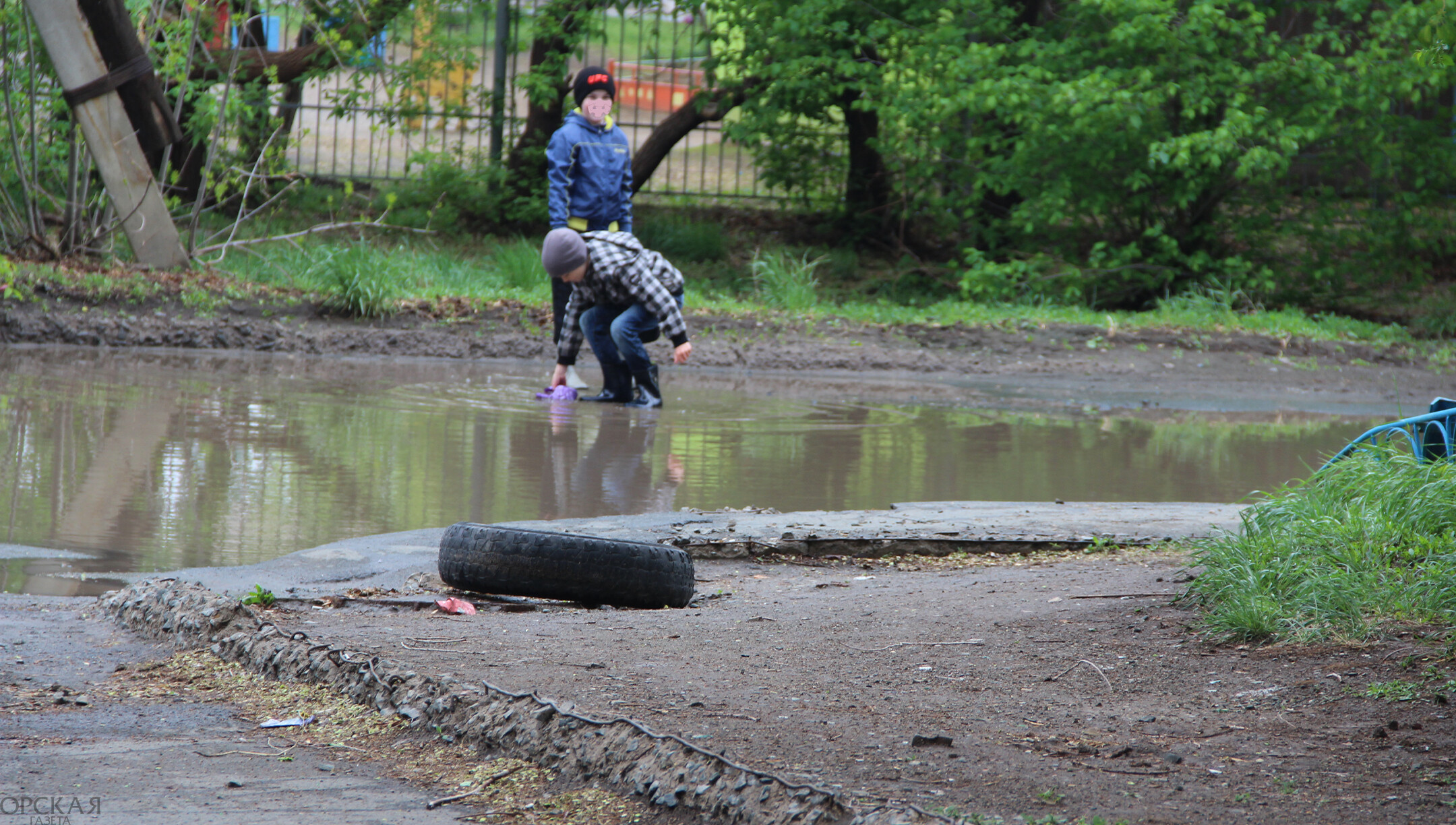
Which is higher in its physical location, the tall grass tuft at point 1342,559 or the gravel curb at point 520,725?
the tall grass tuft at point 1342,559

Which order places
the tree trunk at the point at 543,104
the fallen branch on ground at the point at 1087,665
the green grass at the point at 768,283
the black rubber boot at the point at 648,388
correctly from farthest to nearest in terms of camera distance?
the tree trunk at the point at 543,104
the green grass at the point at 768,283
the black rubber boot at the point at 648,388
the fallen branch on ground at the point at 1087,665

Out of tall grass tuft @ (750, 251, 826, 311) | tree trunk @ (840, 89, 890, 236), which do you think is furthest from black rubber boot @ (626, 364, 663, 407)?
tree trunk @ (840, 89, 890, 236)

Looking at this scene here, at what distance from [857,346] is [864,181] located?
222 inches

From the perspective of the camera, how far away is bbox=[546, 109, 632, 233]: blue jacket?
9766 millimetres

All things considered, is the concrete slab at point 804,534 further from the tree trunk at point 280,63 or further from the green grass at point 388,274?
the tree trunk at point 280,63

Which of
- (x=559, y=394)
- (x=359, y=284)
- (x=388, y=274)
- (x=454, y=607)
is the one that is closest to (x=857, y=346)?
(x=559, y=394)

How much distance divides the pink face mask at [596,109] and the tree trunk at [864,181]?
784 cm

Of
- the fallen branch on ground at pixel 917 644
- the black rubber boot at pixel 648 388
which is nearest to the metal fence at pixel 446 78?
the black rubber boot at pixel 648 388

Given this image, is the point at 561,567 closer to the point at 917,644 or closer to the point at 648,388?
the point at 917,644

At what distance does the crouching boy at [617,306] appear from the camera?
905 cm

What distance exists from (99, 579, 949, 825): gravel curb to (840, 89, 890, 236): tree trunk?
46.8ft

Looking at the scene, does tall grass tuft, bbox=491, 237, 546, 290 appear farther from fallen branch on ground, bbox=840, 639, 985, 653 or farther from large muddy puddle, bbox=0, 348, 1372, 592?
fallen branch on ground, bbox=840, 639, 985, 653

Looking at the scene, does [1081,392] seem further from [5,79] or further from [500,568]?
[5,79]

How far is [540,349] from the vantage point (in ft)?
38.8
